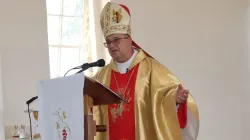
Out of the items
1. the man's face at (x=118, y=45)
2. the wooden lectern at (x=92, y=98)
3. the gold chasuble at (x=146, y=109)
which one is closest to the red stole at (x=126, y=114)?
the gold chasuble at (x=146, y=109)

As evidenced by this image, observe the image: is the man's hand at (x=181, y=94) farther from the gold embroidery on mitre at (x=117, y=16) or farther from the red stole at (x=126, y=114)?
the gold embroidery on mitre at (x=117, y=16)

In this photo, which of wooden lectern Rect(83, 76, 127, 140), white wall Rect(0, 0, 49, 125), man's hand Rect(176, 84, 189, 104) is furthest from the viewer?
white wall Rect(0, 0, 49, 125)

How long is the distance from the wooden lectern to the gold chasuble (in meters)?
0.41

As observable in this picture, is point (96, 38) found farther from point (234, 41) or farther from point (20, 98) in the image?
point (234, 41)

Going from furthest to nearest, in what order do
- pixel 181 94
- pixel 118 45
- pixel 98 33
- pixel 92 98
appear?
pixel 98 33 < pixel 118 45 < pixel 181 94 < pixel 92 98

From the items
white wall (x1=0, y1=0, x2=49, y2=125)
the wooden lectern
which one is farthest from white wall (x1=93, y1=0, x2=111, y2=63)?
the wooden lectern

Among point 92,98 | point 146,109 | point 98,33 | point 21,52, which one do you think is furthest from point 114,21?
point 98,33

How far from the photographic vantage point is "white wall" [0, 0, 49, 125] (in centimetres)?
282

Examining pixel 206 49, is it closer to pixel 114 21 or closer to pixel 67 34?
pixel 67 34

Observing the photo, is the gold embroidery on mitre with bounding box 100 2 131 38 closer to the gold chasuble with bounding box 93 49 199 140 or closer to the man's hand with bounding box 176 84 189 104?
the gold chasuble with bounding box 93 49 199 140

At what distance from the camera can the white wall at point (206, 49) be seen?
3.42m

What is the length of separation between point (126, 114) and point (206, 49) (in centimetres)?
185

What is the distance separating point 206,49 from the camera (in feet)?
12.0

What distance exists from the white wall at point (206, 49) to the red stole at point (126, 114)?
1.31 metres
